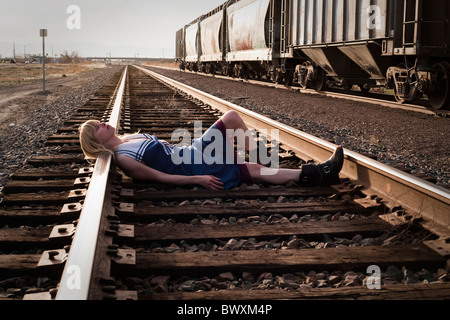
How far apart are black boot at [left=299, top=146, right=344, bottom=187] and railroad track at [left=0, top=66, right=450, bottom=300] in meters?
0.11

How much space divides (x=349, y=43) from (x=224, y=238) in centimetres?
939

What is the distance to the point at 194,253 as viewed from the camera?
2.59 m

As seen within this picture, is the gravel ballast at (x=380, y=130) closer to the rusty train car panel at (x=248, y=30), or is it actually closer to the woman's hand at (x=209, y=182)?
the woman's hand at (x=209, y=182)

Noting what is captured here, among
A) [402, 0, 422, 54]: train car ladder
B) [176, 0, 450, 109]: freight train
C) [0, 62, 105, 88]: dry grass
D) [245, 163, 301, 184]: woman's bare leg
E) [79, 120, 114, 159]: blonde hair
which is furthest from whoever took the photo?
[0, 62, 105, 88]: dry grass

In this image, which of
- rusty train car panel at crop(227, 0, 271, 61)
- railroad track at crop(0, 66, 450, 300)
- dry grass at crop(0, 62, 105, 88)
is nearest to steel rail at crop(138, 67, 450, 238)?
railroad track at crop(0, 66, 450, 300)

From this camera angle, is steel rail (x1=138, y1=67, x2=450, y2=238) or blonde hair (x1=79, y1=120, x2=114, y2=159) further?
blonde hair (x1=79, y1=120, x2=114, y2=159)

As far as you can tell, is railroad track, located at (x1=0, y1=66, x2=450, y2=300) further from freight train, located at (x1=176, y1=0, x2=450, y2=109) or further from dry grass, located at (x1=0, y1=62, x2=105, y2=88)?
dry grass, located at (x1=0, y1=62, x2=105, y2=88)

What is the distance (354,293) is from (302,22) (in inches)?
516

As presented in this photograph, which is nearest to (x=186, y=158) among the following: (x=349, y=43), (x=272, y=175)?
(x=272, y=175)

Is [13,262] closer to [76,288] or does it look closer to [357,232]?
[76,288]

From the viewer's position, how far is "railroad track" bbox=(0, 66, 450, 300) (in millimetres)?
2189

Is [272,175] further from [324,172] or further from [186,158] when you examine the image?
[186,158]

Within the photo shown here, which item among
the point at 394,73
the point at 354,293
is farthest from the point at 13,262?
the point at 394,73

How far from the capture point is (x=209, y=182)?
385 cm
